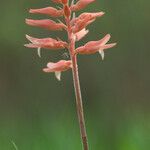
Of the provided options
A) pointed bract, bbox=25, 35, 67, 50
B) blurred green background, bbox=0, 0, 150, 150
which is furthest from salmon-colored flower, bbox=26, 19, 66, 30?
blurred green background, bbox=0, 0, 150, 150

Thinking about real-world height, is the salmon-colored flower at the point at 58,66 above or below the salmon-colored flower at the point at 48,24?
below

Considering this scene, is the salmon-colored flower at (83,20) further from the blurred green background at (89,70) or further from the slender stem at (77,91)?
the blurred green background at (89,70)

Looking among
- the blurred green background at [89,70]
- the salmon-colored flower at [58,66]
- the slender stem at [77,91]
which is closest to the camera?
the slender stem at [77,91]

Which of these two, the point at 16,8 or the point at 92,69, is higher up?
the point at 16,8

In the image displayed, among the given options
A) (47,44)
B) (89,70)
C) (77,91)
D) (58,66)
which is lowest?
(89,70)

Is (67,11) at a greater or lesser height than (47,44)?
greater

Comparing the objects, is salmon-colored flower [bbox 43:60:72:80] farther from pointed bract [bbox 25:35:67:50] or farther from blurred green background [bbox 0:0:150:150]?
blurred green background [bbox 0:0:150:150]

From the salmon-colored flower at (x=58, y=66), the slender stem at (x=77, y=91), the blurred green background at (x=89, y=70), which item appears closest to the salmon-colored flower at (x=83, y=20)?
the slender stem at (x=77, y=91)

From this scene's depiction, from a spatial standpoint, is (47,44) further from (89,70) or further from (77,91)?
(89,70)

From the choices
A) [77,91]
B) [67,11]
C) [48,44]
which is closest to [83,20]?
[67,11]

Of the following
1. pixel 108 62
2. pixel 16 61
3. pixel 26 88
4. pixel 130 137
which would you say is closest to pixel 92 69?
pixel 108 62

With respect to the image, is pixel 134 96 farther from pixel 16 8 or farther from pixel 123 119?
pixel 123 119
